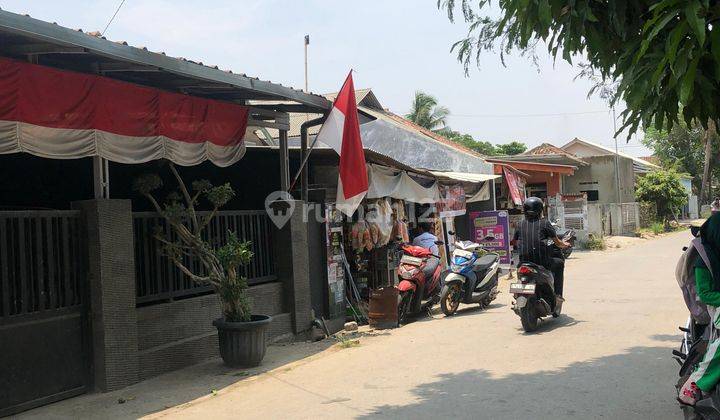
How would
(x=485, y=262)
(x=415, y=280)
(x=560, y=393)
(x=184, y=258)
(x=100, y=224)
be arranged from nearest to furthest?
(x=560, y=393) → (x=100, y=224) → (x=184, y=258) → (x=415, y=280) → (x=485, y=262)

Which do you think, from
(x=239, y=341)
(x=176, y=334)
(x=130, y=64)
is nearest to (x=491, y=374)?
(x=239, y=341)

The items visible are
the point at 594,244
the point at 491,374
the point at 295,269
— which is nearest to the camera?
the point at 491,374

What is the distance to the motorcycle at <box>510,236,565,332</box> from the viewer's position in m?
8.30

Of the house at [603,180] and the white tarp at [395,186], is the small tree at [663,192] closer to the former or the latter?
the house at [603,180]

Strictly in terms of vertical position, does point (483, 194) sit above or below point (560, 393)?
above

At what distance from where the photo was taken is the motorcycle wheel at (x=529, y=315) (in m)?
8.29

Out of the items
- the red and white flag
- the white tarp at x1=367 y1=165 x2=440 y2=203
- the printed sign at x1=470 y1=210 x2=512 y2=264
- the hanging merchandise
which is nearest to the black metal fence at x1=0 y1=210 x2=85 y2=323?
the red and white flag

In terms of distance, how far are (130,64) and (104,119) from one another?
25.5 inches

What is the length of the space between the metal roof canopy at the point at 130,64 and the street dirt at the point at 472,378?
334 cm

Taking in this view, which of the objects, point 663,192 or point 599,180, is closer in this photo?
point 599,180

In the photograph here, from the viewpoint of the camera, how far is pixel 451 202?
14859 millimetres

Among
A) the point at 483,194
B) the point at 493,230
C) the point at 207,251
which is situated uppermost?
the point at 483,194

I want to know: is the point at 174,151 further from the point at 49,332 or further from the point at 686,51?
the point at 686,51

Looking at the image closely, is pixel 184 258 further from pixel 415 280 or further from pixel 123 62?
pixel 415 280
